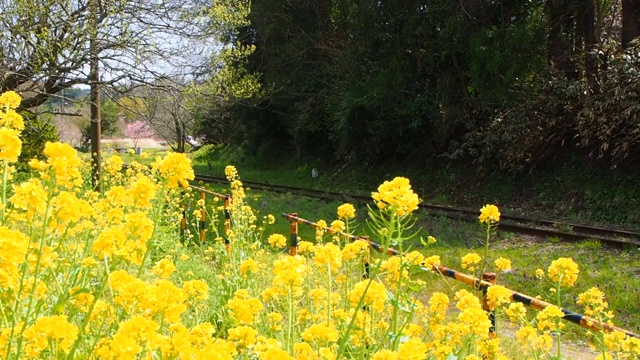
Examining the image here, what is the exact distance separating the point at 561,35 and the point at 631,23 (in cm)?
153

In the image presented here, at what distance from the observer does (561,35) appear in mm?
13594

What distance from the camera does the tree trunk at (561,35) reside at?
13359mm

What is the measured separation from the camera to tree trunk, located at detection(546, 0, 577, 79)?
13.4m

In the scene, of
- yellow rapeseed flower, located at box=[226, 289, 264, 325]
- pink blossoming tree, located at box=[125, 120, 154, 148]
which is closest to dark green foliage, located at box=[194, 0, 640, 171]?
yellow rapeseed flower, located at box=[226, 289, 264, 325]

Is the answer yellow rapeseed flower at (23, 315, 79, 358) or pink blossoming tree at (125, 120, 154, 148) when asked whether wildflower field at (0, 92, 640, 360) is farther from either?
pink blossoming tree at (125, 120, 154, 148)

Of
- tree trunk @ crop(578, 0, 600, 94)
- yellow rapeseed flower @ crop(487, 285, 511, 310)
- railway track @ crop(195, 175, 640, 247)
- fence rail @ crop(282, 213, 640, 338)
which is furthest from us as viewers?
tree trunk @ crop(578, 0, 600, 94)

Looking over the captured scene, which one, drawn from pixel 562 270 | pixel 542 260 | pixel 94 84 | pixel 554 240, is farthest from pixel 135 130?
pixel 562 270

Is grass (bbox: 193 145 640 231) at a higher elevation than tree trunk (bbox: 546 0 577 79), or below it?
below

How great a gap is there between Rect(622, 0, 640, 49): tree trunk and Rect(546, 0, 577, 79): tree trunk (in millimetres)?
1178

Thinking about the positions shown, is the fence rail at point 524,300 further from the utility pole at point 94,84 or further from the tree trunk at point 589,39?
the tree trunk at point 589,39

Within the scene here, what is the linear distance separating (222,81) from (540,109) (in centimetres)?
715

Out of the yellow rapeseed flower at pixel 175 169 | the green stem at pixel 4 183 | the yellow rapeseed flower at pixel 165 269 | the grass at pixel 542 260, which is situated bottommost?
the grass at pixel 542 260

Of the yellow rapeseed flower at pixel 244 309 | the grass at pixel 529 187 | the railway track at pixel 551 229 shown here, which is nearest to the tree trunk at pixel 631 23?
the grass at pixel 529 187

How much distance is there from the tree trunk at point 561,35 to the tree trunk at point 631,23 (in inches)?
46.4
